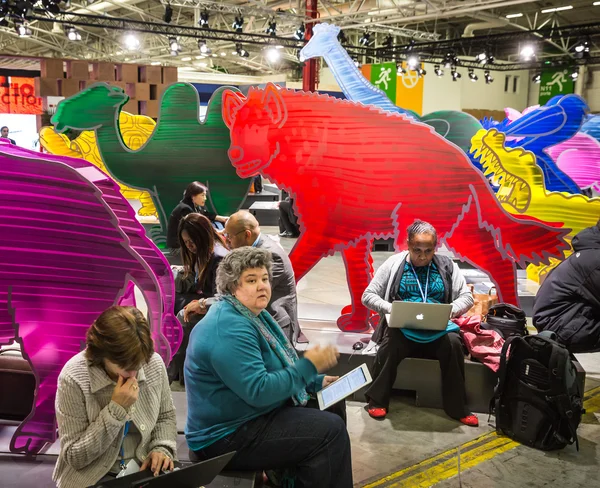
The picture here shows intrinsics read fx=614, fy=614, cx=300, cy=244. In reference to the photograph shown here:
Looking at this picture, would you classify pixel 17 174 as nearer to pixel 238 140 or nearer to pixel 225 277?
pixel 225 277

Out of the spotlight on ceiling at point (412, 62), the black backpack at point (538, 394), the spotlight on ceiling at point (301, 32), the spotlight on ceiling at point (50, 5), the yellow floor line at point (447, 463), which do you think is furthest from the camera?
the spotlight on ceiling at point (412, 62)

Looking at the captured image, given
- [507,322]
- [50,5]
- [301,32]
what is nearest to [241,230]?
[507,322]

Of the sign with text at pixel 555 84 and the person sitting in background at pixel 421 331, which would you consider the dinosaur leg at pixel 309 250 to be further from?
the sign with text at pixel 555 84

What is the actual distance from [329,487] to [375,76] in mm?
16129

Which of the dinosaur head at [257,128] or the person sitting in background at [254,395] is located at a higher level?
the dinosaur head at [257,128]

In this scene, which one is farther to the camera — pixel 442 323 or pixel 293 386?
pixel 442 323

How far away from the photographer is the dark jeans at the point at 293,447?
2.44 m

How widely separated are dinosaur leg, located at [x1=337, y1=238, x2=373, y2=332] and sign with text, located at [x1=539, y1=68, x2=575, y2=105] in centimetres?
1787

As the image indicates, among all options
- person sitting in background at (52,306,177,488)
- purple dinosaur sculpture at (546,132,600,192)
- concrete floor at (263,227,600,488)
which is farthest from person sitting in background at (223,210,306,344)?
purple dinosaur sculpture at (546,132,600,192)

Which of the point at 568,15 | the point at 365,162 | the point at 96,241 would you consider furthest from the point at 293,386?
the point at 568,15

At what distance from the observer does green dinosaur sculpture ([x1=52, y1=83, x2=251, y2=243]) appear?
21.3 ft

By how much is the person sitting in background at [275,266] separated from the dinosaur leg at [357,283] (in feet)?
3.72

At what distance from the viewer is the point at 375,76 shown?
57.2 ft

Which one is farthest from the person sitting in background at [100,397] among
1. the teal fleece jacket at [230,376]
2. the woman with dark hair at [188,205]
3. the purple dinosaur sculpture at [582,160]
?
the purple dinosaur sculpture at [582,160]
